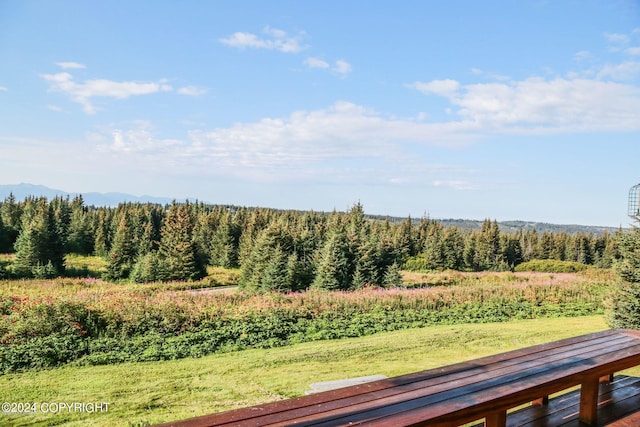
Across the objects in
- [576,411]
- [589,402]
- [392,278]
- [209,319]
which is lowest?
[392,278]

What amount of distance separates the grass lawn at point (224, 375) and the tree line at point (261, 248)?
10.6m

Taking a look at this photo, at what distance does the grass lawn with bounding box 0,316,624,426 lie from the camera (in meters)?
5.18

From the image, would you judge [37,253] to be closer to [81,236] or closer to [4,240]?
[81,236]

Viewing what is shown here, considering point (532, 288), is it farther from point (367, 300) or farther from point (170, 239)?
point (170, 239)

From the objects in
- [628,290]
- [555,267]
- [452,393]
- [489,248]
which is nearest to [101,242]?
[628,290]

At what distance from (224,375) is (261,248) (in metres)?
14.3

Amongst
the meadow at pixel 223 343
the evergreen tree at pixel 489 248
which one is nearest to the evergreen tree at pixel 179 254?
the meadow at pixel 223 343

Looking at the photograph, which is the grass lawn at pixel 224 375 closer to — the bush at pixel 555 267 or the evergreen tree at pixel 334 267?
the evergreen tree at pixel 334 267

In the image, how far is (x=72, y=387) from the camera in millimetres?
5898

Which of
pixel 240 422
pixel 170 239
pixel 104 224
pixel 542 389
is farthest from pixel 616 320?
pixel 104 224

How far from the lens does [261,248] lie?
68.2 ft

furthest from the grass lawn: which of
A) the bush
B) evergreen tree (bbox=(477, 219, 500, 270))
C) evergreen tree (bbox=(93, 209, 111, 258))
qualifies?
evergreen tree (bbox=(477, 219, 500, 270))

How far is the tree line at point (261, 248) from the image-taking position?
794 inches

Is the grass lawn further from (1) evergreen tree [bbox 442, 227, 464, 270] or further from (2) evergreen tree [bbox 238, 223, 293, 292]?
(1) evergreen tree [bbox 442, 227, 464, 270]
